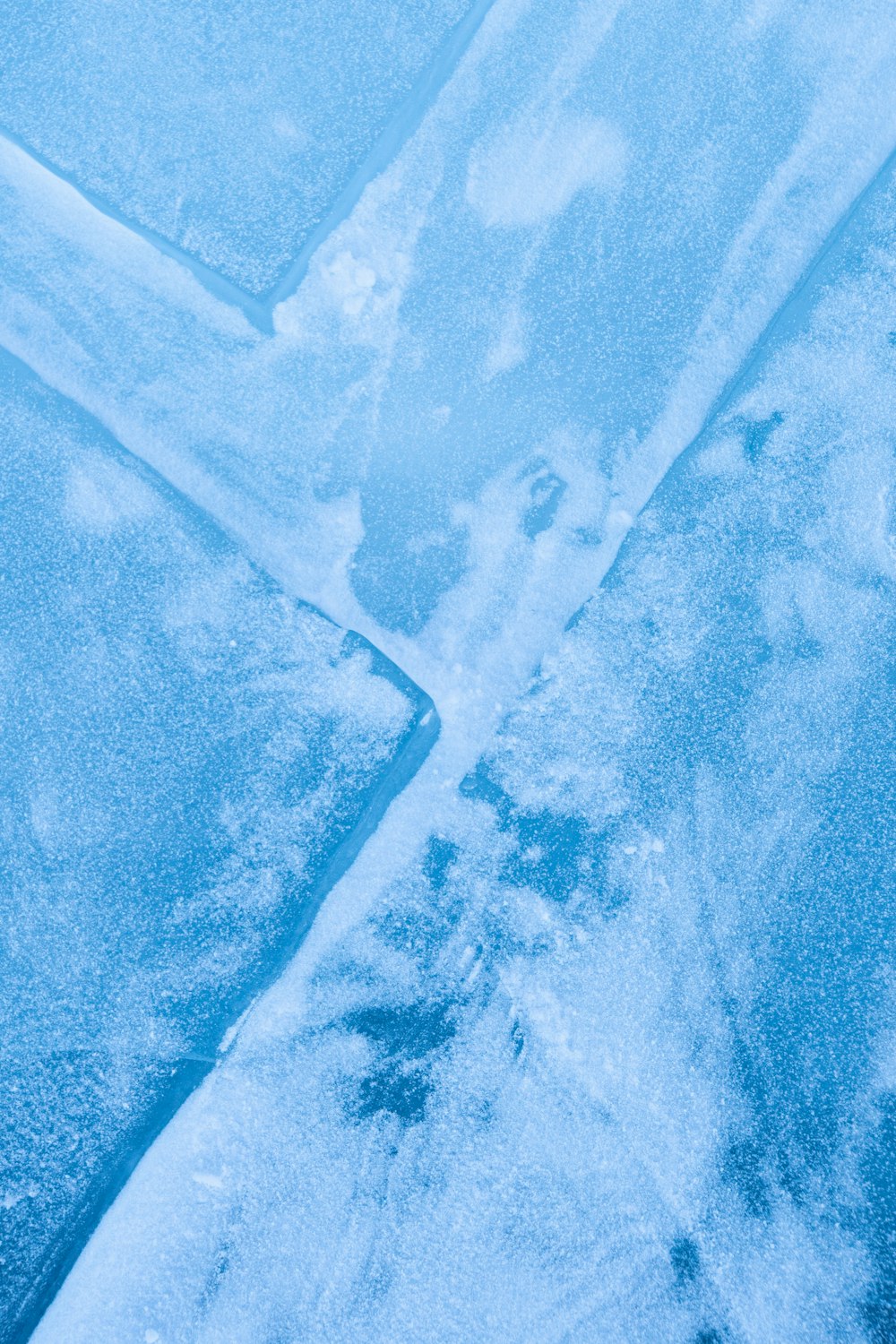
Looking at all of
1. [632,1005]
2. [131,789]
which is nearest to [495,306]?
[131,789]

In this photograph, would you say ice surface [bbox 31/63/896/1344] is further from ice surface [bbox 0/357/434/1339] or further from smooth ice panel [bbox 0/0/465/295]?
smooth ice panel [bbox 0/0/465/295]

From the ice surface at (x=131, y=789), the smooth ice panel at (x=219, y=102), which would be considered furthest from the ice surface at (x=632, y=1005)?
the smooth ice panel at (x=219, y=102)

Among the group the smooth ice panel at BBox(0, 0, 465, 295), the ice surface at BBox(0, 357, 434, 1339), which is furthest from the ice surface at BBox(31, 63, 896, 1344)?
the smooth ice panel at BBox(0, 0, 465, 295)

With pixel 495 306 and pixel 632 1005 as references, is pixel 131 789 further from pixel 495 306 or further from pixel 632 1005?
pixel 495 306

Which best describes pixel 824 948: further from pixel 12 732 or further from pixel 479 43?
pixel 479 43

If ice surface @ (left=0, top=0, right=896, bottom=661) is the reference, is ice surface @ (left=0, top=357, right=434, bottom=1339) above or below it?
below

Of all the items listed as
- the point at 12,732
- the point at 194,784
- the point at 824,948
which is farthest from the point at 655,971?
the point at 12,732
